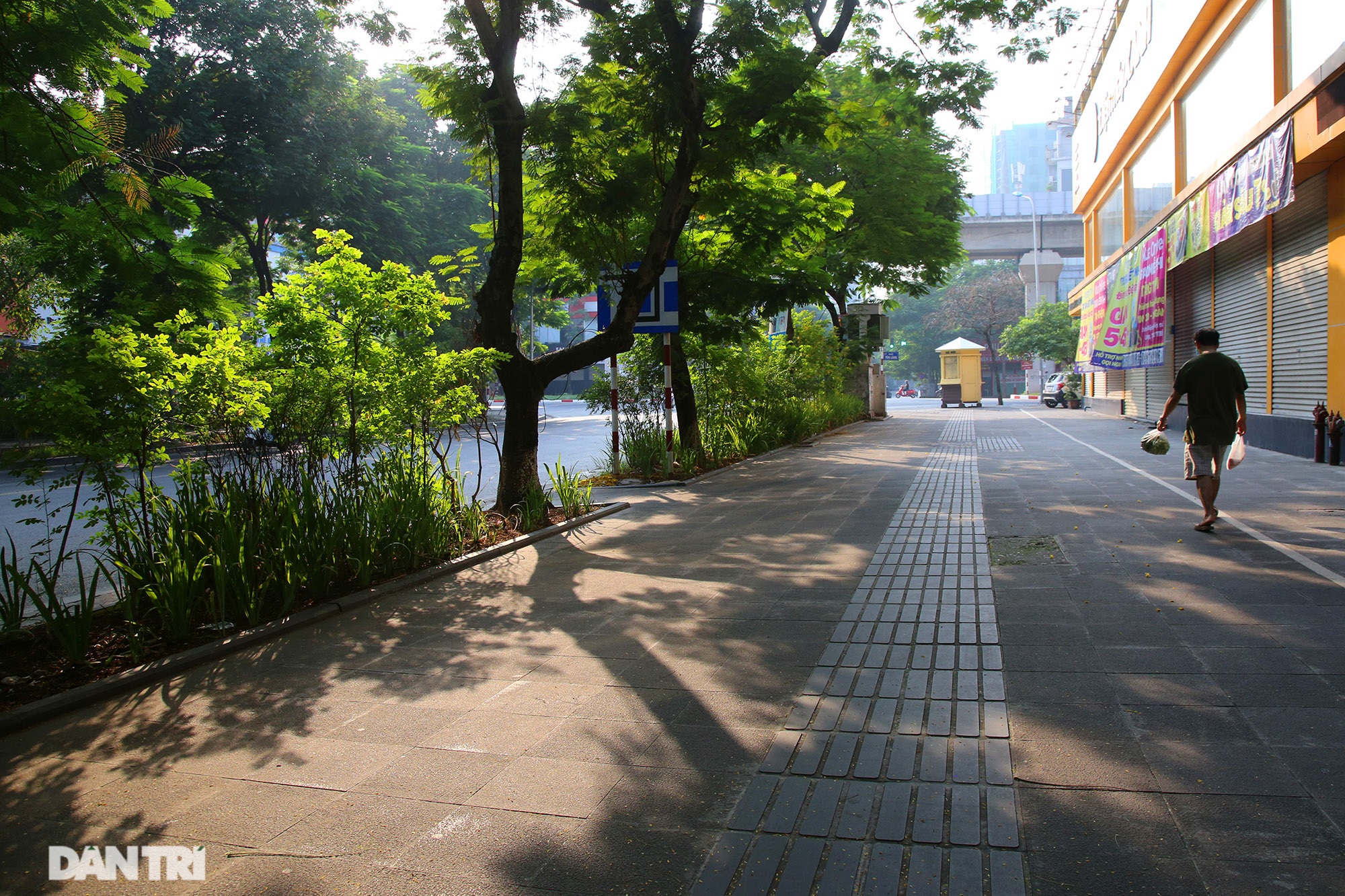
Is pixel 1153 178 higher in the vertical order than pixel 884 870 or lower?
higher

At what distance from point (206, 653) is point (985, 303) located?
7236 centimetres

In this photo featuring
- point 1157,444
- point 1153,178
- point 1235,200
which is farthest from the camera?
point 1153,178

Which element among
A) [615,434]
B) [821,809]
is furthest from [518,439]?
[821,809]

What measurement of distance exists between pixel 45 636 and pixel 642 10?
365 inches

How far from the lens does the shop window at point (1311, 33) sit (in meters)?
12.1

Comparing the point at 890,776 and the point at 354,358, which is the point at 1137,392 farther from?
the point at 890,776

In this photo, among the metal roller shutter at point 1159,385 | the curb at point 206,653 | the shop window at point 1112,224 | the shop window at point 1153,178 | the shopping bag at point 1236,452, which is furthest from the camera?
the shop window at point 1112,224

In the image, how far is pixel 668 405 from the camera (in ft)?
42.1

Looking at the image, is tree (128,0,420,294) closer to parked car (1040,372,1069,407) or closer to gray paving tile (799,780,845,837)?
gray paving tile (799,780,845,837)

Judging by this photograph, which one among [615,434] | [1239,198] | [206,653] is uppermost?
[1239,198]

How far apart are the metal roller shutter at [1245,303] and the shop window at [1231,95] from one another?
1.65 m

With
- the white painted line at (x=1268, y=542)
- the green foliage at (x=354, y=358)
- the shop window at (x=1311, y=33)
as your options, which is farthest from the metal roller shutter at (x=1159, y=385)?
the green foliage at (x=354, y=358)

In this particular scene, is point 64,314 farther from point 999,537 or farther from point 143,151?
point 999,537

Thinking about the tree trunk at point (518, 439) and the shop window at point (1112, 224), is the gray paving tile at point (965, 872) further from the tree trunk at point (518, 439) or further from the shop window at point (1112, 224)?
the shop window at point (1112, 224)
